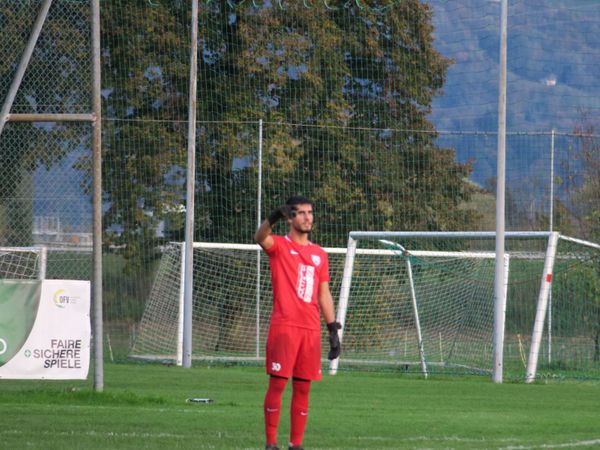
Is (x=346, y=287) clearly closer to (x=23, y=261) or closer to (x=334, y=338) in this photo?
(x=23, y=261)

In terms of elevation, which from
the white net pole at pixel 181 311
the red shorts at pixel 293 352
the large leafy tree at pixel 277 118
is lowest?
the white net pole at pixel 181 311

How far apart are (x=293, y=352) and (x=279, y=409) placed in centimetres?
43

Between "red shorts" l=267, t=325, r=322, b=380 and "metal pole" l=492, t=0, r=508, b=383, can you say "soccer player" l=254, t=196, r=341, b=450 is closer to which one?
"red shorts" l=267, t=325, r=322, b=380

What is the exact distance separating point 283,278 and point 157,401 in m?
4.41

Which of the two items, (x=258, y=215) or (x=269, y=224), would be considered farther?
(x=258, y=215)

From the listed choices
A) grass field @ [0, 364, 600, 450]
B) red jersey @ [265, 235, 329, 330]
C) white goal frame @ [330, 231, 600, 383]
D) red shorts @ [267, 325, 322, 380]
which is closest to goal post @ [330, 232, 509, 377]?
white goal frame @ [330, 231, 600, 383]

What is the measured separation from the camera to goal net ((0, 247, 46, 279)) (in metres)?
18.0

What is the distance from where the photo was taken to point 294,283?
30.0ft

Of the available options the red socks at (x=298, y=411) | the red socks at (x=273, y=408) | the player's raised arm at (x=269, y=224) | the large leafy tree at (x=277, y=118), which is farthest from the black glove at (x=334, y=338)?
the large leafy tree at (x=277, y=118)

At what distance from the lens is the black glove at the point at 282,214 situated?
8969 mm

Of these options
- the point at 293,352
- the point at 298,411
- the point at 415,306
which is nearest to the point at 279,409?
the point at 298,411

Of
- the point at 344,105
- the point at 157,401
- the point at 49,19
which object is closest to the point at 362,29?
the point at 344,105

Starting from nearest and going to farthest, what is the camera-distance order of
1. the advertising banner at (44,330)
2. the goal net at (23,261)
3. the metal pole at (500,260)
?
the advertising banner at (44,330)
the metal pole at (500,260)
the goal net at (23,261)

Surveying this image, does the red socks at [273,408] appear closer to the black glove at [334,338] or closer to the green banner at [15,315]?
the black glove at [334,338]
